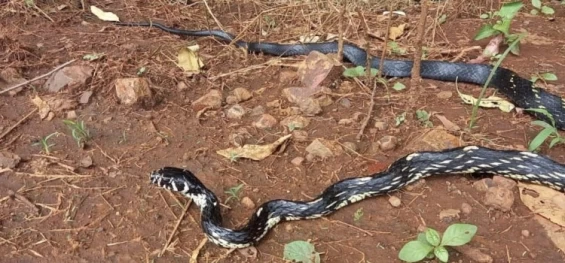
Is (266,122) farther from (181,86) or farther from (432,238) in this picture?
(432,238)

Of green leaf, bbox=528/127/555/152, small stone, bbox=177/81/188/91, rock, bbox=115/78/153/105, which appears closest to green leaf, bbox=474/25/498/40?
green leaf, bbox=528/127/555/152

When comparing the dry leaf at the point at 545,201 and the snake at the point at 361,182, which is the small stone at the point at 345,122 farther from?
the dry leaf at the point at 545,201

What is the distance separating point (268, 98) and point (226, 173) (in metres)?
1.14

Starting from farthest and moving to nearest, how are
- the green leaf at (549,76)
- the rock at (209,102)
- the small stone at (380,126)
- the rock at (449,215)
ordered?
the green leaf at (549,76), the rock at (209,102), the small stone at (380,126), the rock at (449,215)

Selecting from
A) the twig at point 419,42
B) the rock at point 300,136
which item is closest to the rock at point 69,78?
the rock at point 300,136

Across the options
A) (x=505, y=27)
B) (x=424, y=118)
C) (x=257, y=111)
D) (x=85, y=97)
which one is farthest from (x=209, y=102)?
(x=505, y=27)

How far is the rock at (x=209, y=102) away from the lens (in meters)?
5.11

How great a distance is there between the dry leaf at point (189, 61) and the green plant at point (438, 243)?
300 cm

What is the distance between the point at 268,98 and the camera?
17.3ft

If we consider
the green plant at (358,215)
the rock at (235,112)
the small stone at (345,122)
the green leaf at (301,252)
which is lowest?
the rock at (235,112)

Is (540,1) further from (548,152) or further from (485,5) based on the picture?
(548,152)

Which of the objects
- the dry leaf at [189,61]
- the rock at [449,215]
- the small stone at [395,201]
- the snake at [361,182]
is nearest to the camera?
the snake at [361,182]

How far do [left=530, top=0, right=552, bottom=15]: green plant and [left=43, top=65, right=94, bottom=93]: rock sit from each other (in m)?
4.74

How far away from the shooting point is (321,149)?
4473 millimetres
